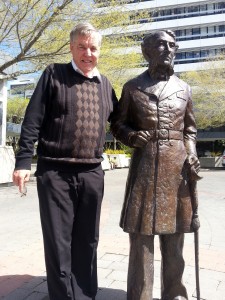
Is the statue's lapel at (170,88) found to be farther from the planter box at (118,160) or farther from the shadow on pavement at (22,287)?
the planter box at (118,160)

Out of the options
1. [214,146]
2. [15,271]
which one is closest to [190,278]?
[15,271]

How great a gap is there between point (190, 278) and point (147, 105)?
1.82 m

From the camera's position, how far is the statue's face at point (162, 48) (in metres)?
2.36

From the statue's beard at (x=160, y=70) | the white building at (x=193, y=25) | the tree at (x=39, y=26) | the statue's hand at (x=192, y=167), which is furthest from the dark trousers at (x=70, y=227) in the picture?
the white building at (x=193, y=25)

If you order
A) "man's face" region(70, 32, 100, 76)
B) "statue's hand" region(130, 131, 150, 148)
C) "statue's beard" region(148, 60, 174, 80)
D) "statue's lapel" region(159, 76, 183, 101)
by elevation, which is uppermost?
"man's face" region(70, 32, 100, 76)

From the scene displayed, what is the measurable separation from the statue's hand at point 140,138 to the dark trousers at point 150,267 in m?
0.61

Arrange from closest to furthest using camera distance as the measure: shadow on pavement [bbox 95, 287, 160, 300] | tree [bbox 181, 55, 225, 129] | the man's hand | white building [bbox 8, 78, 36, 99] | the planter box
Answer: the man's hand, shadow on pavement [bbox 95, 287, 160, 300], white building [bbox 8, 78, 36, 99], the planter box, tree [bbox 181, 55, 225, 129]

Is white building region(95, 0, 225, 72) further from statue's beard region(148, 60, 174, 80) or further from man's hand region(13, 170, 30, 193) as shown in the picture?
man's hand region(13, 170, 30, 193)

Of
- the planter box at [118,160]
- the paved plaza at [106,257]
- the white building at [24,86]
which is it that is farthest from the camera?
the planter box at [118,160]

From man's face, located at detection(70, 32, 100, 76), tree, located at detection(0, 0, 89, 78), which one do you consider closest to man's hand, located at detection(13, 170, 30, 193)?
man's face, located at detection(70, 32, 100, 76)

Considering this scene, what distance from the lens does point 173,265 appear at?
97.7 inches

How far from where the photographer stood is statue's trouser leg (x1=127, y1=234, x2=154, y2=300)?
7.71 ft

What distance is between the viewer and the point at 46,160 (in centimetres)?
237

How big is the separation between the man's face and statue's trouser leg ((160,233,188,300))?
132cm
